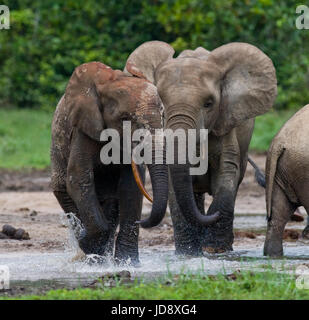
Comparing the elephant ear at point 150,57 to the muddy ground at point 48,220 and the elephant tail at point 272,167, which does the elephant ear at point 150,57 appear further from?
the muddy ground at point 48,220

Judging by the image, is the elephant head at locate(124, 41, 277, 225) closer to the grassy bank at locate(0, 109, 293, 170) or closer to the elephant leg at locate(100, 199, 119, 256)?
the elephant leg at locate(100, 199, 119, 256)

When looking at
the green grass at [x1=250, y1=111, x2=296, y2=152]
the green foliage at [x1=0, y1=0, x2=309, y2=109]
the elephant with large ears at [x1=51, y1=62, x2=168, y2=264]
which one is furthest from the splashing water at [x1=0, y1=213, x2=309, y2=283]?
the green foliage at [x1=0, y1=0, x2=309, y2=109]

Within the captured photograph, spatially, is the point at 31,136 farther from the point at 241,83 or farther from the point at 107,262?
the point at 107,262

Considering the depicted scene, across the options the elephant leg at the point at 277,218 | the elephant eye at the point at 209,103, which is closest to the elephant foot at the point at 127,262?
the elephant leg at the point at 277,218

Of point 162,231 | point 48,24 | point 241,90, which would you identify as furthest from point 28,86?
point 241,90

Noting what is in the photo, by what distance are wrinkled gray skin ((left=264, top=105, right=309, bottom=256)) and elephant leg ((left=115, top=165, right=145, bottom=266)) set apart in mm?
1167

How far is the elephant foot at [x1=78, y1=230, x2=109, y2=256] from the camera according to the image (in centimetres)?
765

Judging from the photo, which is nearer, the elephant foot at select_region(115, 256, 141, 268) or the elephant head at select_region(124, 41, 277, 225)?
the elephant foot at select_region(115, 256, 141, 268)

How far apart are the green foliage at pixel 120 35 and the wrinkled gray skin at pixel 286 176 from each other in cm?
1050

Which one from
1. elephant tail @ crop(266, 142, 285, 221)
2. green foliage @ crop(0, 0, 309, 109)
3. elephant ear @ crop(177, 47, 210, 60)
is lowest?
elephant tail @ crop(266, 142, 285, 221)

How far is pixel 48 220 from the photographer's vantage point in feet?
36.1

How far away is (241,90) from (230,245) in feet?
4.53

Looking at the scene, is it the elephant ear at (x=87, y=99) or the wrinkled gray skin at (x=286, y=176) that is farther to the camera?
the wrinkled gray skin at (x=286, y=176)

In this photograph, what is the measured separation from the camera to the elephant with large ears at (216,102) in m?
8.33
